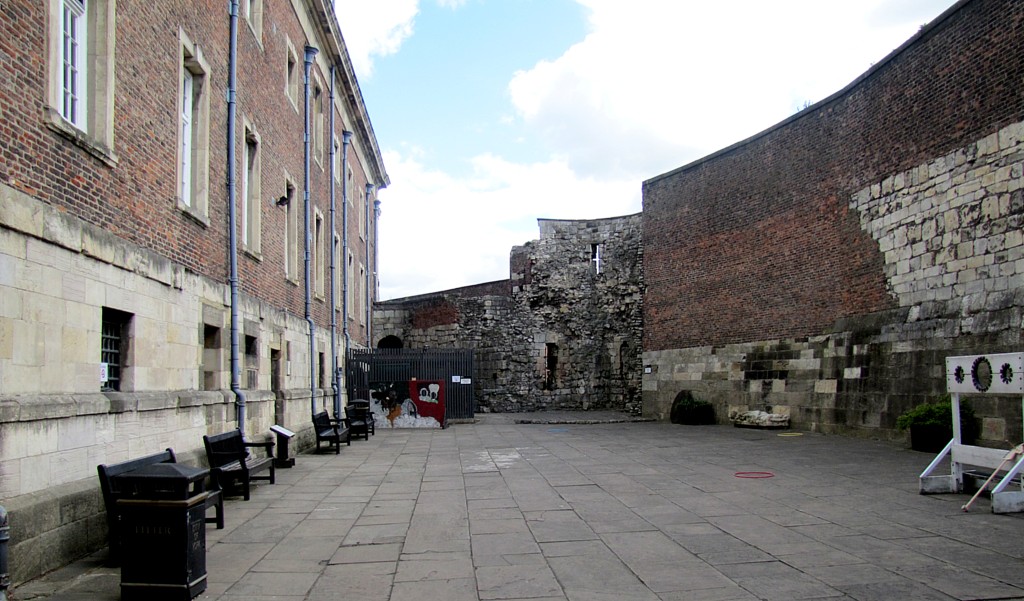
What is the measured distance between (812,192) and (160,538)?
16770 millimetres

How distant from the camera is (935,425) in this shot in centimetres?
1329

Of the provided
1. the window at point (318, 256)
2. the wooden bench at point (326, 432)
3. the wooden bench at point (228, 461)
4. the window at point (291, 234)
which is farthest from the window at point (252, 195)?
the window at point (318, 256)

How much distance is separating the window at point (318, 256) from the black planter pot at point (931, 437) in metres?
13.9

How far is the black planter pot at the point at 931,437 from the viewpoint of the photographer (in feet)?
43.4

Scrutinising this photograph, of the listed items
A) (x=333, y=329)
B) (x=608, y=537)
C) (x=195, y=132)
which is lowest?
(x=608, y=537)

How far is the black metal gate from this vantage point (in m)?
23.5

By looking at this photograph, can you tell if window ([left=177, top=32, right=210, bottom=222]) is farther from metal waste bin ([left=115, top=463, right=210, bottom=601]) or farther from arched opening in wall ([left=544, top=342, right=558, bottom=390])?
arched opening in wall ([left=544, top=342, right=558, bottom=390])

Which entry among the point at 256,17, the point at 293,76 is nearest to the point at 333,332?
the point at 293,76

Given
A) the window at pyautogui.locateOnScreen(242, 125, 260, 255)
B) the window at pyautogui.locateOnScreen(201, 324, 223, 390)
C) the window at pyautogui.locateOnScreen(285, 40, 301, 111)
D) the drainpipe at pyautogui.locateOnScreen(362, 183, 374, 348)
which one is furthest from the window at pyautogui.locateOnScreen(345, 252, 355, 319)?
the window at pyautogui.locateOnScreen(201, 324, 223, 390)

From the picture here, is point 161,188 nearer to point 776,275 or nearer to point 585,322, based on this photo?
point 776,275

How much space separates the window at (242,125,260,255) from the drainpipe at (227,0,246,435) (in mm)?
1594

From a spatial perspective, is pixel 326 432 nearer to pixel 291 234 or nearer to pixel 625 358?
pixel 291 234

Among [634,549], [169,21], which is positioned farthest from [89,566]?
[169,21]

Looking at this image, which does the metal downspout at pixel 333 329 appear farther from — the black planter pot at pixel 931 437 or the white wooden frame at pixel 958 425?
the white wooden frame at pixel 958 425
